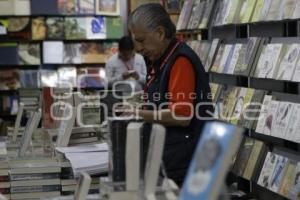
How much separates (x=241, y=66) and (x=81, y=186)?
9.08 feet

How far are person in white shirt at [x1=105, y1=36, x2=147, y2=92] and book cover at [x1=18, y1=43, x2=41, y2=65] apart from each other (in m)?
1.38

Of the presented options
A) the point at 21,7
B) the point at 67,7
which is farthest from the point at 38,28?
the point at 67,7

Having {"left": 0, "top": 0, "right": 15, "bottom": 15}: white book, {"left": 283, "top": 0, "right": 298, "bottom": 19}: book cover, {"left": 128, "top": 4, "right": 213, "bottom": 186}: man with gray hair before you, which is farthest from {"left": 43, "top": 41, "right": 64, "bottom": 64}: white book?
{"left": 128, "top": 4, "right": 213, "bottom": 186}: man with gray hair

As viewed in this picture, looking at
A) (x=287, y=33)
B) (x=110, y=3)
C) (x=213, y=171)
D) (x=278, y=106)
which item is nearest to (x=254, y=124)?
(x=278, y=106)

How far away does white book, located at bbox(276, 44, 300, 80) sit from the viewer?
368 cm

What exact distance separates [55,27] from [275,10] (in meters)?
5.59

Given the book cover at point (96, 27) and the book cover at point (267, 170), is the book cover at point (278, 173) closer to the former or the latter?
the book cover at point (267, 170)

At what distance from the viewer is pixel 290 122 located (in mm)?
3713

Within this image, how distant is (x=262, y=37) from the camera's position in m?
4.32

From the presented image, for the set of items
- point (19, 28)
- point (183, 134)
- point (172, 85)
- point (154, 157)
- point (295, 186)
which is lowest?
point (295, 186)

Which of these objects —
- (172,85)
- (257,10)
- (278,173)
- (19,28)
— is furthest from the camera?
(19,28)

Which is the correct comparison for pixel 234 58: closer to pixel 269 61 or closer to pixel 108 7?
pixel 269 61

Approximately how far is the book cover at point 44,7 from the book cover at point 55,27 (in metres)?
0.11

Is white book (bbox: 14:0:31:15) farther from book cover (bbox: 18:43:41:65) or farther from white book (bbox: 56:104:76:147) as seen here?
white book (bbox: 56:104:76:147)
